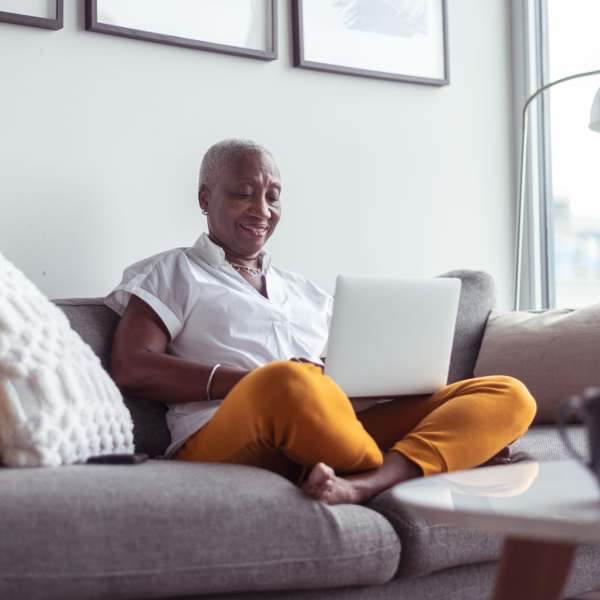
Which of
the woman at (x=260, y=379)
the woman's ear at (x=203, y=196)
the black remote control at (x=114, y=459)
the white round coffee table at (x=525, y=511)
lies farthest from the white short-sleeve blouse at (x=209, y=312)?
the white round coffee table at (x=525, y=511)

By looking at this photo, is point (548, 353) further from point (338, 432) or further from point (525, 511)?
point (525, 511)

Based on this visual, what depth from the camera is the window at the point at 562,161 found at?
3.61 metres

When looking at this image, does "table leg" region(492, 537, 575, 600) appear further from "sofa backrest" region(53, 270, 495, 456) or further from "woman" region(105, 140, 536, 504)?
"sofa backrest" region(53, 270, 495, 456)

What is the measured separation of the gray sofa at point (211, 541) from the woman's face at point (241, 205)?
786 millimetres

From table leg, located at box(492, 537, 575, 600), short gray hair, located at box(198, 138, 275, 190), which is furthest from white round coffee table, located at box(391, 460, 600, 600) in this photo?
short gray hair, located at box(198, 138, 275, 190)

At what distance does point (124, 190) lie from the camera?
9.14ft

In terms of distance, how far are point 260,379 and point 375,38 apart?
5.50ft

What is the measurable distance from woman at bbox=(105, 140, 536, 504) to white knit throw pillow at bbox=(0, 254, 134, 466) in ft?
0.66

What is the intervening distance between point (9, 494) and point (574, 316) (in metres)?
1.62

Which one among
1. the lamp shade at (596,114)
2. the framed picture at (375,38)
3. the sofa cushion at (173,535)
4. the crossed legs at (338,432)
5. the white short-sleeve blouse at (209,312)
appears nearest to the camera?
the sofa cushion at (173,535)

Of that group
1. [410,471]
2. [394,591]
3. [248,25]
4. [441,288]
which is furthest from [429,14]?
[394,591]

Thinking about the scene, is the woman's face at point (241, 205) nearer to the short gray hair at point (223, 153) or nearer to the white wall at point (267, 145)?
the short gray hair at point (223, 153)

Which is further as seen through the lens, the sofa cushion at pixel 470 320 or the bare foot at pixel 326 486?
the sofa cushion at pixel 470 320

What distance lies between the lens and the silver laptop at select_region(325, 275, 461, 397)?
2.06m
